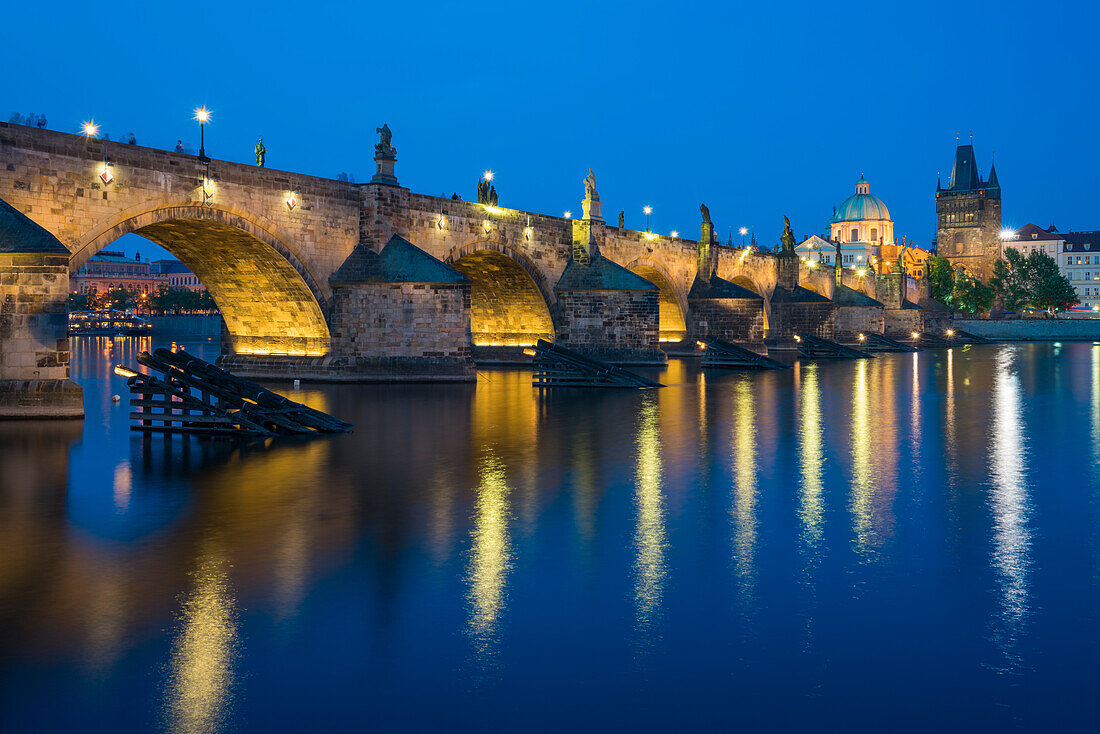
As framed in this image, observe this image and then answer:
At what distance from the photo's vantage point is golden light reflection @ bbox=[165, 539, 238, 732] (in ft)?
15.1

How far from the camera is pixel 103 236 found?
22266mm

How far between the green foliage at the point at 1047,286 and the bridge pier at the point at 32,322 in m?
119

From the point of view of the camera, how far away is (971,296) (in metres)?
119

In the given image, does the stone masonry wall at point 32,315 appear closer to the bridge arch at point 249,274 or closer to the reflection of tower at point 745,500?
the bridge arch at point 249,274

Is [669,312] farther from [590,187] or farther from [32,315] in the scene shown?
[32,315]

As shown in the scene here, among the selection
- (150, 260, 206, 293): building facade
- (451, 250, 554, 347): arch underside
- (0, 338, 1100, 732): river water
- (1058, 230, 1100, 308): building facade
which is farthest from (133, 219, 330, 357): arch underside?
(150, 260, 206, 293): building facade

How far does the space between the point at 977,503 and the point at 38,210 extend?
65.1 ft

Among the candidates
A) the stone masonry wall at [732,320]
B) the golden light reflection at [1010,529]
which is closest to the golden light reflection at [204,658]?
the golden light reflection at [1010,529]

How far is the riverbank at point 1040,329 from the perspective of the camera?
9500 centimetres

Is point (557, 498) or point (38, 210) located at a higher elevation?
point (38, 210)

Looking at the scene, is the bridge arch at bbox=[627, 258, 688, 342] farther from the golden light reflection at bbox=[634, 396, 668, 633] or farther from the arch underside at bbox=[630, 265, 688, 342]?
the golden light reflection at bbox=[634, 396, 668, 633]

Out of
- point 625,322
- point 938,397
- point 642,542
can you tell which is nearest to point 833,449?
point 642,542

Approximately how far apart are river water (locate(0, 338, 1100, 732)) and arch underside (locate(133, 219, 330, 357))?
13826 millimetres

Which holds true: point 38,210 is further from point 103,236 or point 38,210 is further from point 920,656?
point 920,656
